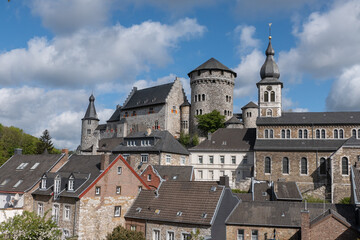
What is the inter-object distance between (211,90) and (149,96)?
13.9 metres

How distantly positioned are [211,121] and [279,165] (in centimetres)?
1897

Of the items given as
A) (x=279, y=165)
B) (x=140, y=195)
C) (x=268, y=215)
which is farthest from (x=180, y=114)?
(x=268, y=215)

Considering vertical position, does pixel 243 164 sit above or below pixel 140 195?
above

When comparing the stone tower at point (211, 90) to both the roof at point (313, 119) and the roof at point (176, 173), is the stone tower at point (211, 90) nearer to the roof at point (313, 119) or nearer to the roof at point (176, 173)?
the roof at point (313, 119)

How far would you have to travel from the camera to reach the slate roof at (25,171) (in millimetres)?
36969

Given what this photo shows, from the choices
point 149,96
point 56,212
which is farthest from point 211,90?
point 56,212

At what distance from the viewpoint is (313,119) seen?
54.7m

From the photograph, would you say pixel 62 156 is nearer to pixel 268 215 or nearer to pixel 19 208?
pixel 19 208

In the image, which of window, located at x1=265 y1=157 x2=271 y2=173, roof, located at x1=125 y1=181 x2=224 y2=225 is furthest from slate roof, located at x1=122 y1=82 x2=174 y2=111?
roof, located at x1=125 y1=181 x2=224 y2=225

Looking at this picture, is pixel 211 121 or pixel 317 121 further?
pixel 211 121

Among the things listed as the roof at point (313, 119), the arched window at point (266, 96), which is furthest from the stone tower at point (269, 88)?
the roof at point (313, 119)

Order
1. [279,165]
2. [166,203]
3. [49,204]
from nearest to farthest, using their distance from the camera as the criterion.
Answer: [166,203], [49,204], [279,165]

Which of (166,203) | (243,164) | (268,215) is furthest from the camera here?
(243,164)

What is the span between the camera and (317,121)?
177 feet
